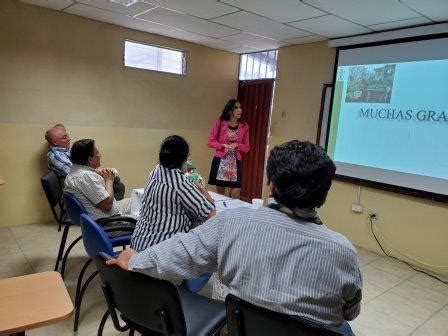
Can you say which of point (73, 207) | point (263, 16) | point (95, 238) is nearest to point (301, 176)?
point (95, 238)

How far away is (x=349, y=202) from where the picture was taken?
390 cm

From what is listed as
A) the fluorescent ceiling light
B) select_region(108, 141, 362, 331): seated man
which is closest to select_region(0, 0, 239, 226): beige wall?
the fluorescent ceiling light

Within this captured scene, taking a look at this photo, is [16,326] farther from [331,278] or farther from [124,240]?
[124,240]

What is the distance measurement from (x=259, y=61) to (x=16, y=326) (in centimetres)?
481

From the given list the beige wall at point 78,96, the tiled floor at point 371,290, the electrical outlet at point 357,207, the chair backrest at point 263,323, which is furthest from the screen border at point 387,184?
the chair backrest at point 263,323

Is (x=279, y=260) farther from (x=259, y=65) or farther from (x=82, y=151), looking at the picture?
(x=259, y=65)

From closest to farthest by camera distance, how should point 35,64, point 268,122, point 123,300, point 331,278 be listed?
point 331,278
point 123,300
point 35,64
point 268,122

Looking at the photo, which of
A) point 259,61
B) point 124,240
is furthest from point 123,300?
point 259,61

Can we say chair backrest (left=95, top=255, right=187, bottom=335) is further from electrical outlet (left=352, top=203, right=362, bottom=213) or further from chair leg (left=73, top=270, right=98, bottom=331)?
electrical outlet (left=352, top=203, right=362, bottom=213)

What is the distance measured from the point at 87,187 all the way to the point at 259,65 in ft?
11.8

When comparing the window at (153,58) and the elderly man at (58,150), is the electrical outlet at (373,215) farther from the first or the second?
the elderly man at (58,150)

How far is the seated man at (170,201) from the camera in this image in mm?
1787

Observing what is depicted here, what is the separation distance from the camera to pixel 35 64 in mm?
3625

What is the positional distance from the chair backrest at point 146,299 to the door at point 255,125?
3954mm
